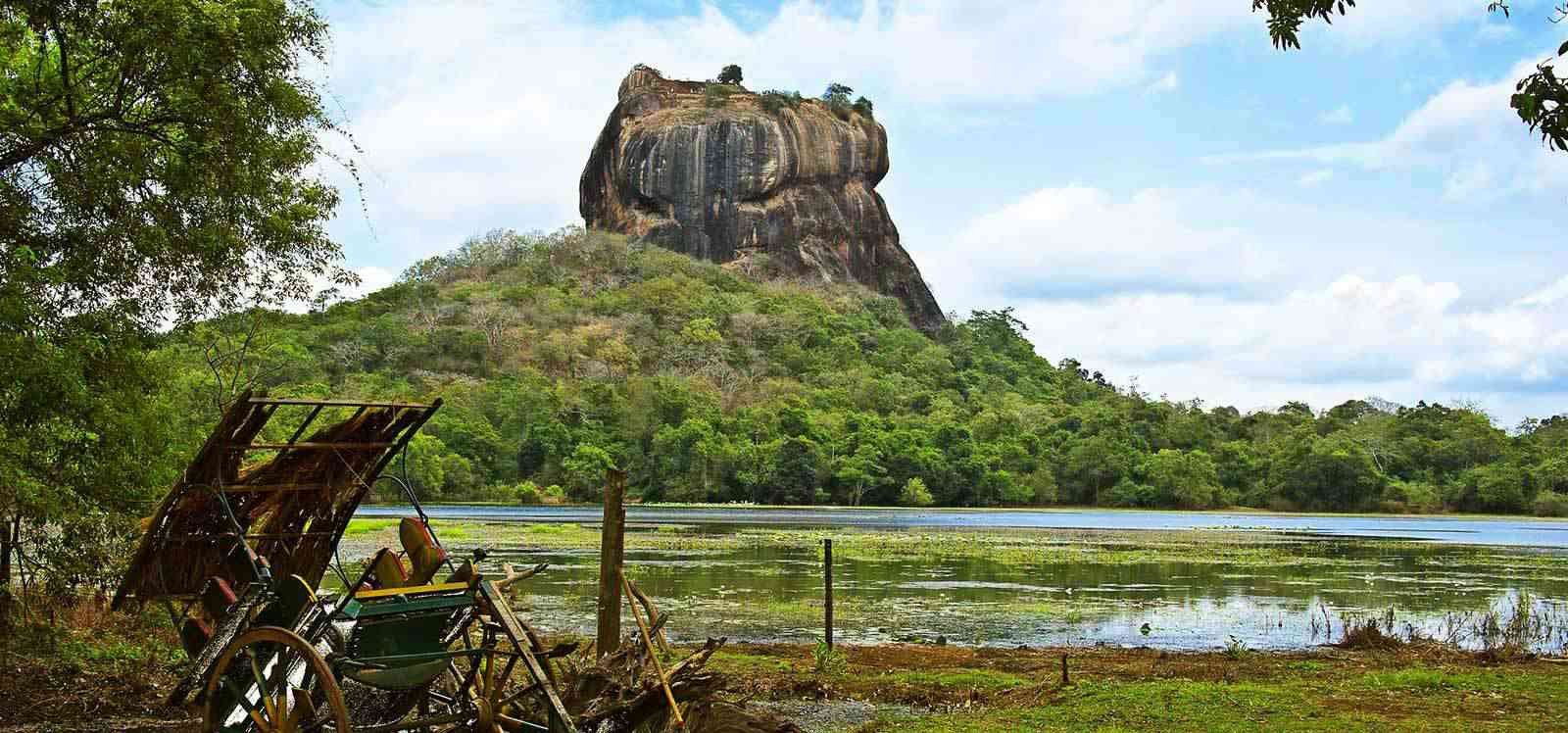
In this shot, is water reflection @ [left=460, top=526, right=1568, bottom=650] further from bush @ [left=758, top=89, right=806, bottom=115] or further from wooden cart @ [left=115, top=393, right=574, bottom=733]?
bush @ [left=758, top=89, right=806, bottom=115]

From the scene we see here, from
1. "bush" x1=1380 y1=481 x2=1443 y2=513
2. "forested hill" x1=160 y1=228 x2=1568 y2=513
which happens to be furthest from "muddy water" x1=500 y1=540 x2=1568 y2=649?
"bush" x1=1380 y1=481 x2=1443 y2=513

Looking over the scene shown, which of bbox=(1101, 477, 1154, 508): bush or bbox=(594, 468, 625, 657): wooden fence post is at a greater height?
bbox=(1101, 477, 1154, 508): bush

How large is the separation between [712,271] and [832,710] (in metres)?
133

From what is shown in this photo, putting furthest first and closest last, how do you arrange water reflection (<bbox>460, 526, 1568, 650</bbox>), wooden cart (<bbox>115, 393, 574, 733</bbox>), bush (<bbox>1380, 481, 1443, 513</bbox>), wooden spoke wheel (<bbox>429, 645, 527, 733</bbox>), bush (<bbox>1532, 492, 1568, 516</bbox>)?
bush (<bbox>1380, 481, 1443, 513</bbox>)
bush (<bbox>1532, 492, 1568, 516</bbox>)
water reflection (<bbox>460, 526, 1568, 650</bbox>)
wooden spoke wheel (<bbox>429, 645, 527, 733</bbox>)
wooden cart (<bbox>115, 393, 574, 733</bbox>)

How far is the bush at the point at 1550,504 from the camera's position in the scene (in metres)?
85.1

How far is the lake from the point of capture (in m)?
20.9

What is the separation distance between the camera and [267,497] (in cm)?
973

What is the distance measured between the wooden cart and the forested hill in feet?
198

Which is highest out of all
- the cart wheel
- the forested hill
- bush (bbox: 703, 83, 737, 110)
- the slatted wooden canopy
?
bush (bbox: 703, 83, 737, 110)

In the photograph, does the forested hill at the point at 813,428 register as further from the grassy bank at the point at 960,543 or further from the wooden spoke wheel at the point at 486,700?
the wooden spoke wheel at the point at 486,700

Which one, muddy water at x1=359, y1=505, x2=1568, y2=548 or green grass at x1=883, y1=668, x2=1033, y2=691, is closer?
green grass at x1=883, y1=668, x2=1033, y2=691

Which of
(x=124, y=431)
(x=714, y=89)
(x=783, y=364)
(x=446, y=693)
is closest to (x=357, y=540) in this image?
(x=124, y=431)

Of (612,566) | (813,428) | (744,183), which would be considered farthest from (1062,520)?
(744,183)

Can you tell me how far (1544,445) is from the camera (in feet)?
307
